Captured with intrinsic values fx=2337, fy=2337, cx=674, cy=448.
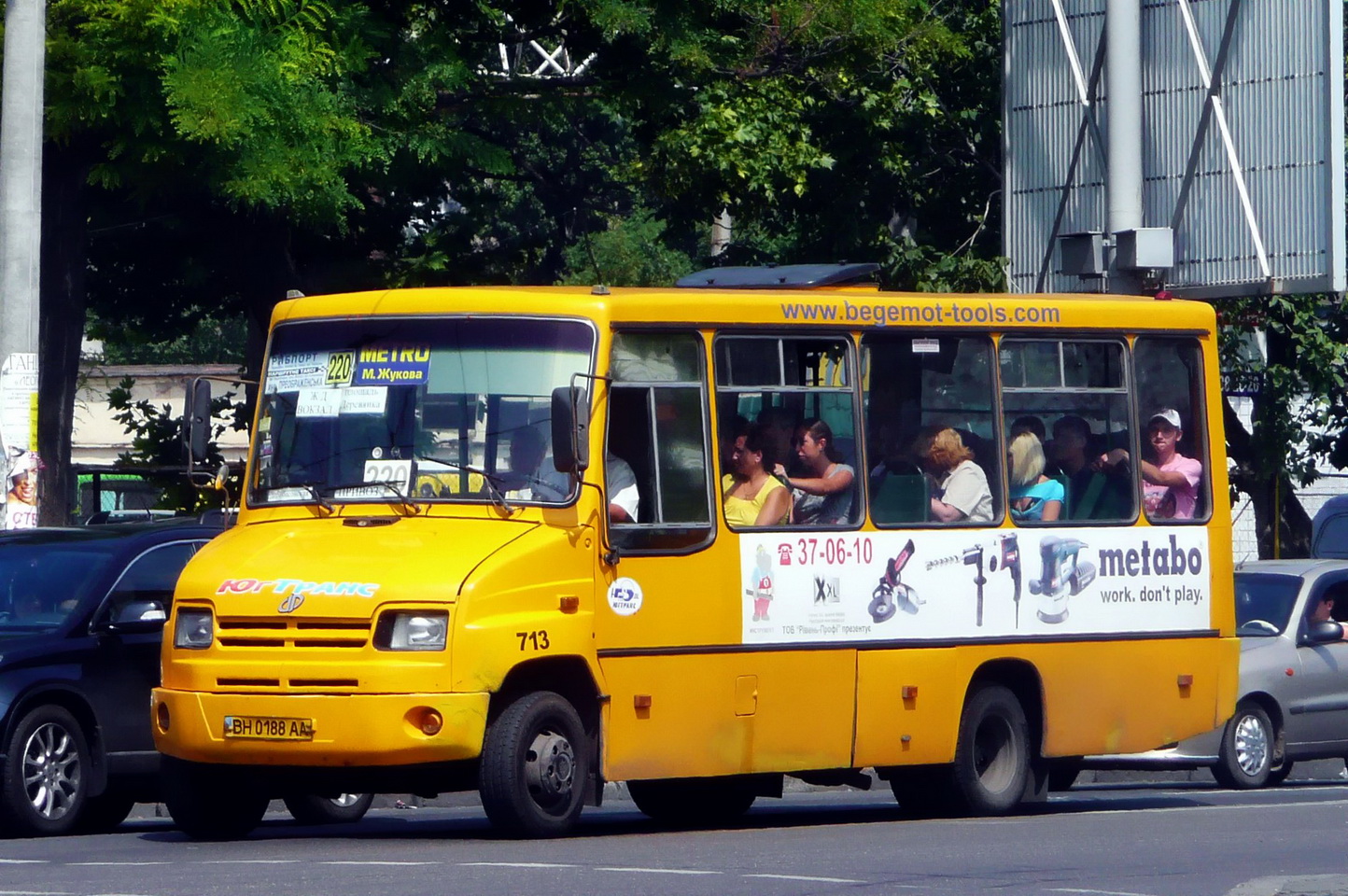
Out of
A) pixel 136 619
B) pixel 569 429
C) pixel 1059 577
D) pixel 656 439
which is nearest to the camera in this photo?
pixel 569 429

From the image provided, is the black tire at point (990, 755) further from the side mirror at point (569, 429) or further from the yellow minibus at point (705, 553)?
the side mirror at point (569, 429)

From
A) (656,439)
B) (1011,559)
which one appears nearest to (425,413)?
(656,439)

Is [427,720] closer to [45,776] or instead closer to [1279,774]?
[45,776]

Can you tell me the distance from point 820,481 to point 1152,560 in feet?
7.32

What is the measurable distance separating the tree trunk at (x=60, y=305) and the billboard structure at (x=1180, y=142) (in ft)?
26.3

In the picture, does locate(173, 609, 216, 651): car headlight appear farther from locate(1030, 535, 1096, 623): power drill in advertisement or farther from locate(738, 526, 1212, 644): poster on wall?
locate(1030, 535, 1096, 623): power drill in advertisement

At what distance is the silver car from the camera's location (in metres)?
15.9

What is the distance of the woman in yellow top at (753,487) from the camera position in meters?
11.0

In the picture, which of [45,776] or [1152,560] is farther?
[1152,560]

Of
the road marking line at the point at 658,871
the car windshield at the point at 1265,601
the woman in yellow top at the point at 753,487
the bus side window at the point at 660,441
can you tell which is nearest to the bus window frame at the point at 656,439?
the bus side window at the point at 660,441

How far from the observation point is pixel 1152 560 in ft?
41.0

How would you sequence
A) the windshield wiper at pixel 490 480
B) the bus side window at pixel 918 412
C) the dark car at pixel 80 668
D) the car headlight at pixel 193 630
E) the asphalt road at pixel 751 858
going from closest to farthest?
the asphalt road at pixel 751 858 → the car headlight at pixel 193 630 → the windshield wiper at pixel 490 480 → the dark car at pixel 80 668 → the bus side window at pixel 918 412

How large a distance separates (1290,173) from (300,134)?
26.7 ft

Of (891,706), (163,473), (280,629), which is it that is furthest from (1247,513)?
(280,629)
